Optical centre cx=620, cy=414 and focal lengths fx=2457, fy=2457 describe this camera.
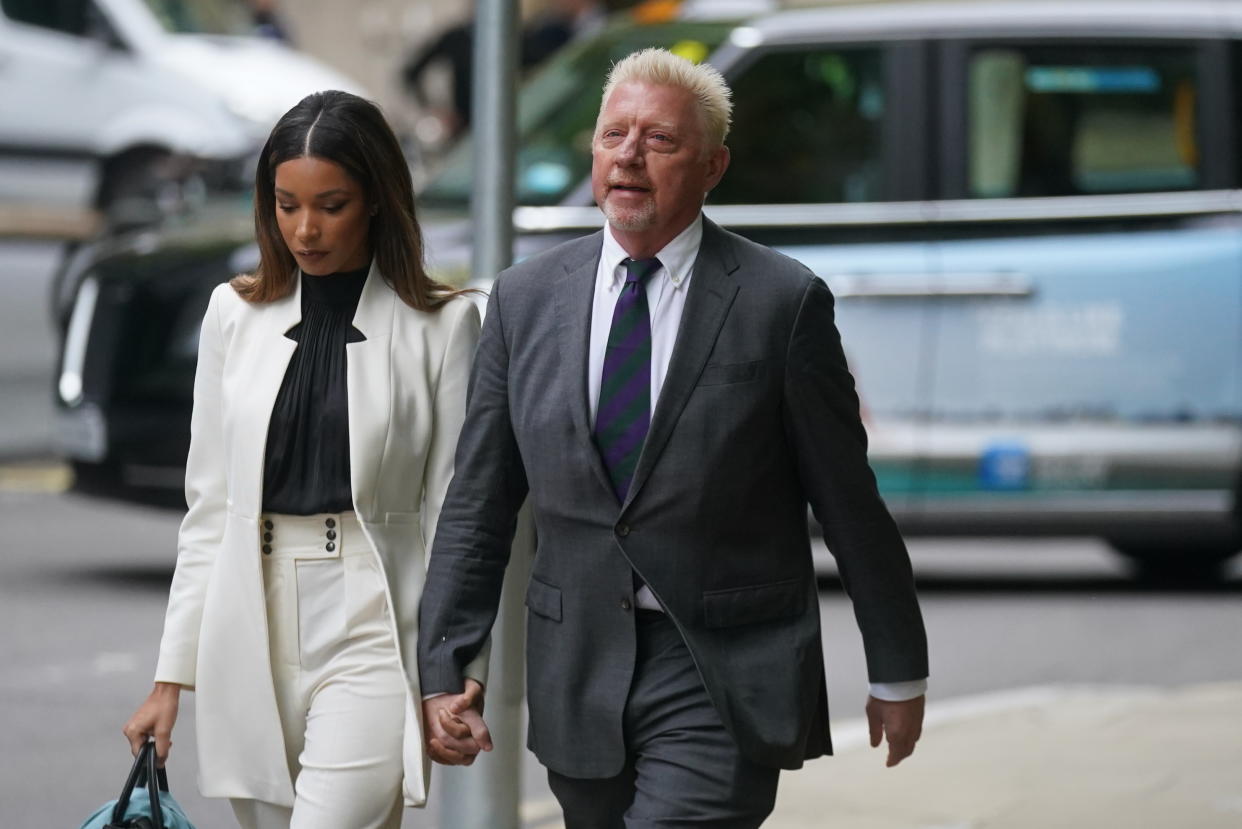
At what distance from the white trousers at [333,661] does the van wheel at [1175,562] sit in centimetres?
700

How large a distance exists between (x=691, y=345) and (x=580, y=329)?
7.0 inches

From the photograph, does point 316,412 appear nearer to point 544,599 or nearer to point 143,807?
point 544,599

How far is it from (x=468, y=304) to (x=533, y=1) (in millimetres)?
18162

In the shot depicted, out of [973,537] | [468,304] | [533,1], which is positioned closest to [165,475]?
[973,537]

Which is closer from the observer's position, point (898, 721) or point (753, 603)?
point (753, 603)

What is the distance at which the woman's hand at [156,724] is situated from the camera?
12.3 feet

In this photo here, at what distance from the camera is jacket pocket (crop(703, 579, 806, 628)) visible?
3576 mm

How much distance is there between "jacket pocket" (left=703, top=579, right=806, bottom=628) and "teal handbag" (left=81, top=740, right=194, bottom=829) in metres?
0.85

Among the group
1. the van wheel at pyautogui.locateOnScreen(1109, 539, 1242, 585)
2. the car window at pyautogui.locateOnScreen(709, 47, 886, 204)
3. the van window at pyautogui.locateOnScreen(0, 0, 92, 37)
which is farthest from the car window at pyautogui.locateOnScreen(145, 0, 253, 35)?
the van wheel at pyautogui.locateOnScreen(1109, 539, 1242, 585)

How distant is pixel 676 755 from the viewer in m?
3.58

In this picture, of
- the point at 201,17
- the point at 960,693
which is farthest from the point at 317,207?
the point at 201,17

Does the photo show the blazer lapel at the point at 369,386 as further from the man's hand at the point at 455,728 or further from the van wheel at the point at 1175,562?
the van wheel at the point at 1175,562

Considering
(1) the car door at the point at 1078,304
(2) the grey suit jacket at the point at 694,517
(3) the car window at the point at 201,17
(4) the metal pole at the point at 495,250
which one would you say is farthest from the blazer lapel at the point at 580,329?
(3) the car window at the point at 201,17

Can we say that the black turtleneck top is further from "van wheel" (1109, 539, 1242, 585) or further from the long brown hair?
"van wheel" (1109, 539, 1242, 585)
